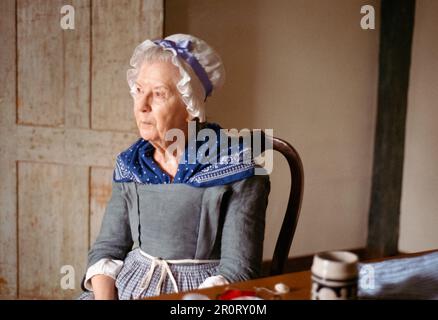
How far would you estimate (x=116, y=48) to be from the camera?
271 cm

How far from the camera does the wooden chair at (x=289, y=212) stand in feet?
A: 5.46

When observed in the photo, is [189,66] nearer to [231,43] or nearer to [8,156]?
[8,156]

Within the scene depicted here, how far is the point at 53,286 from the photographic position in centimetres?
296

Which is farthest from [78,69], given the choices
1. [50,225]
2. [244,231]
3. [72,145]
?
[244,231]

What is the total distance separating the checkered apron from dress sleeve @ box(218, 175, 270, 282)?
0.25 feet

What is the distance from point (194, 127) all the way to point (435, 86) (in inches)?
112

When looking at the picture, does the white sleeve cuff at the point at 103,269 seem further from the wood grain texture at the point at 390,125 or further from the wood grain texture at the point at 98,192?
the wood grain texture at the point at 390,125

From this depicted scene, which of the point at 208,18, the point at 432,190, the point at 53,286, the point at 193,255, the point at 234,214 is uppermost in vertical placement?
the point at 208,18

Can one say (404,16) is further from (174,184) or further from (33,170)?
(174,184)

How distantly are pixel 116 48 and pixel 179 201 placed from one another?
130cm

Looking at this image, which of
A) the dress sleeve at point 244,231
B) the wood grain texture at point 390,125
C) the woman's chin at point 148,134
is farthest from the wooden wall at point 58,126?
the wood grain texture at point 390,125

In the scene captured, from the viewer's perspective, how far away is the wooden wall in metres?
2.72

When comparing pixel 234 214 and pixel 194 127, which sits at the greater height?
pixel 194 127
